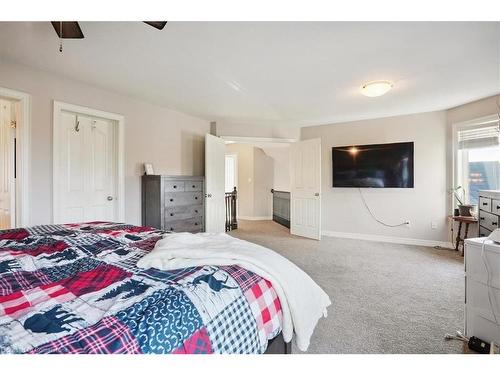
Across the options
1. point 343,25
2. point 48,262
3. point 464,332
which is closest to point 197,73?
point 343,25

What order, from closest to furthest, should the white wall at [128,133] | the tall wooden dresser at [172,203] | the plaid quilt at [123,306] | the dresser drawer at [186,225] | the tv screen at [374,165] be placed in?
the plaid quilt at [123,306]
the white wall at [128,133]
the tall wooden dresser at [172,203]
the dresser drawer at [186,225]
the tv screen at [374,165]

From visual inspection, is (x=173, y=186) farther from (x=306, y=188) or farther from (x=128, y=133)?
(x=306, y=188)

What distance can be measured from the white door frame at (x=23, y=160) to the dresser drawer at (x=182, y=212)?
147 centimetres

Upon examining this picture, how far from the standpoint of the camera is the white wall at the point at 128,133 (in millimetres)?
2607

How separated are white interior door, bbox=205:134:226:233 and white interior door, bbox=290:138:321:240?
149cm

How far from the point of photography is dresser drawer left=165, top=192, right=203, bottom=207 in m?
3.50

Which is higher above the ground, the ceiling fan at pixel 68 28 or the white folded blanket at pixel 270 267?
the ceiling fan at pixel 68 28

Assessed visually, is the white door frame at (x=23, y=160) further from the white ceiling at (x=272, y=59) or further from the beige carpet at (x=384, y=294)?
the beige carpet at (x=384, y=294)

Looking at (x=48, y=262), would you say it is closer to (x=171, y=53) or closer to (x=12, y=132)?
(x=171, y=53)

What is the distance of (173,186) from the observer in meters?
3.55

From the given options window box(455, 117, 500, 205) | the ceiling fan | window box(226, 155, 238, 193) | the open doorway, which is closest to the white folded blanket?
the ceiling fan

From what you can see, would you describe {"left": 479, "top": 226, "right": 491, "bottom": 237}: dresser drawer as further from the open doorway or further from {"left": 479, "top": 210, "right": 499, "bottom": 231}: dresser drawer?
the open doorway

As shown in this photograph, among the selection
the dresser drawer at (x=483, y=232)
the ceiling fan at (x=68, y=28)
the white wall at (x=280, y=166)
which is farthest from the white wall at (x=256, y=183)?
the ceiling fan at (x=68, y=28)
